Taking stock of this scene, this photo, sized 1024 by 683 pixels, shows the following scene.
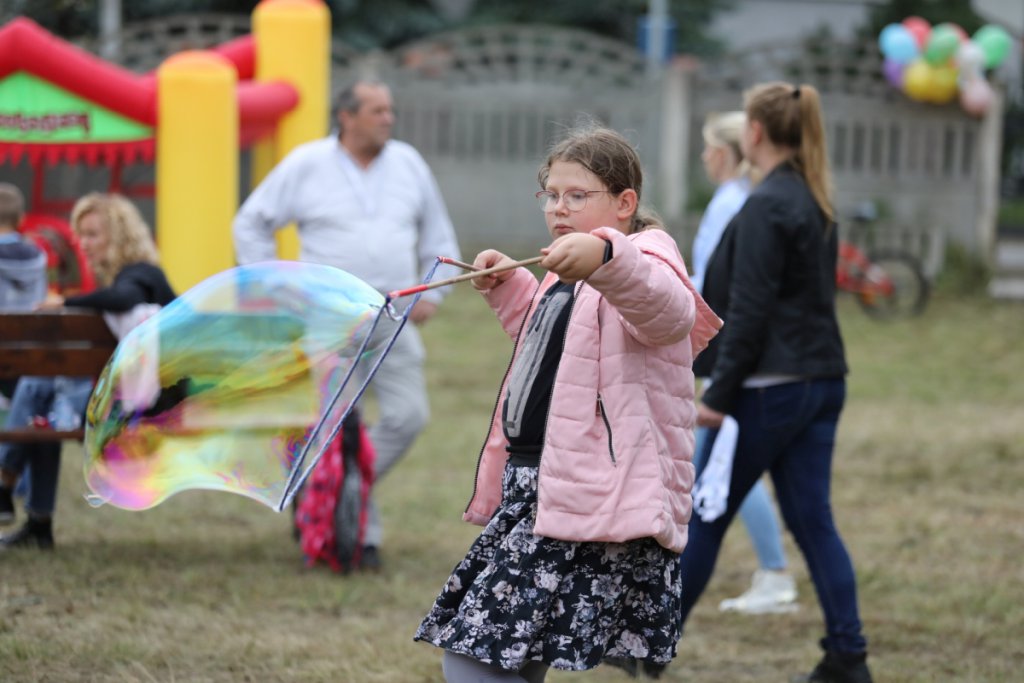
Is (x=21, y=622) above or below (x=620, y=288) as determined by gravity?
below

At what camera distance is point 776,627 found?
5.40 metres

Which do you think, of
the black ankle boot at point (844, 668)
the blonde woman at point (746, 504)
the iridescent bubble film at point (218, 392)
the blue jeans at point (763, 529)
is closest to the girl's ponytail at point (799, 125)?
the blonde woman at point (746, 504)

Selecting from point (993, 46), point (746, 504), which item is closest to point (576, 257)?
point (746, 504)

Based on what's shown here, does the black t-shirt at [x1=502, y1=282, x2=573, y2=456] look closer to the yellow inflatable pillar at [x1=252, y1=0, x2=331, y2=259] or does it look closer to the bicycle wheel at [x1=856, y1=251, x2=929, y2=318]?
the yellow inflatable pillar at [x1=252, y1=0, x2=331, y2=259]

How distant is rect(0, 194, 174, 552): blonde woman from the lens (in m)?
5.84

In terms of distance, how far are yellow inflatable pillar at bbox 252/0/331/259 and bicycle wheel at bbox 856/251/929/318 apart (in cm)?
767

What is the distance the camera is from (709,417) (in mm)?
4496

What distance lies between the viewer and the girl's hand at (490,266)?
326cm

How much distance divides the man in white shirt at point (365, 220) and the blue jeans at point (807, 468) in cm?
192

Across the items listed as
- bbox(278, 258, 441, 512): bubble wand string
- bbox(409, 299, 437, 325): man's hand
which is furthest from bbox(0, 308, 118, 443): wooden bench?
bbox(278, 258, 441, 512): bubble wand string

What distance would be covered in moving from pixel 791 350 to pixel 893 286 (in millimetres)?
12022

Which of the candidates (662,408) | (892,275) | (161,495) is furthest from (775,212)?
(892,275)

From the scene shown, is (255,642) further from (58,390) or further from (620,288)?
(620,288)

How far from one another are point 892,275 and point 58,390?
11.9 meters
